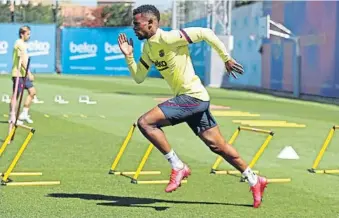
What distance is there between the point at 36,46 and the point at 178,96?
4422cm


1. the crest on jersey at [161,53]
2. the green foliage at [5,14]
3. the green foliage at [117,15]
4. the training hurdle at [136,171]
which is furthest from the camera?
the green foliage at [117,15]

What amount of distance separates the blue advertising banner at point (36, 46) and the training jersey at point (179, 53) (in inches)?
1688

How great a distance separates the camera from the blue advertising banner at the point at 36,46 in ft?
167

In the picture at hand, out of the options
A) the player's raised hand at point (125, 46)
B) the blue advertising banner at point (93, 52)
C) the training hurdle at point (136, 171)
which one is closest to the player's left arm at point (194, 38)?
the player's raised hand at point (125, 46)

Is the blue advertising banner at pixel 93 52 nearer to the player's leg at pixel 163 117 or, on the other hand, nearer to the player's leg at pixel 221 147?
the player's leg at pixel 221 147

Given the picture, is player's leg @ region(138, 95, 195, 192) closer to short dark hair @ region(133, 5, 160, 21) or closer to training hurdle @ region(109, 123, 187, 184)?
short dark hair @ region(133, 5, 160, 21)

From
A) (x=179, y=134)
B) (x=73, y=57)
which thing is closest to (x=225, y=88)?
(x=73, y=57)

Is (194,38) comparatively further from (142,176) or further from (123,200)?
(142,176)

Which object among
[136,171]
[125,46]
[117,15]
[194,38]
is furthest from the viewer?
[117,15]

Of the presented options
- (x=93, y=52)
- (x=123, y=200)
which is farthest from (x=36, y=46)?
(x=123, y=200)

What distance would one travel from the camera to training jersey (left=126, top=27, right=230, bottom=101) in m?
8.43

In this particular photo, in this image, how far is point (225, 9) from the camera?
133 feet

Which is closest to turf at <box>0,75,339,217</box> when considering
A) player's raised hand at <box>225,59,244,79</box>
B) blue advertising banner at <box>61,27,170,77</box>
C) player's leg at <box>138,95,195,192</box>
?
player's leg at <box>138,95,195,192</box>

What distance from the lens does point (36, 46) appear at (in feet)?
170
